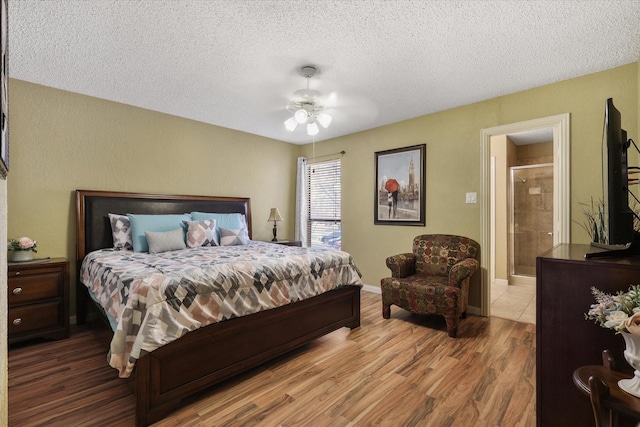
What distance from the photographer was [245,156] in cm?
480

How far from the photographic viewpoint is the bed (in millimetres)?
1730

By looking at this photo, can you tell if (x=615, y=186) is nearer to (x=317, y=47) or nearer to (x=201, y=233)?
(x=317, y=47)

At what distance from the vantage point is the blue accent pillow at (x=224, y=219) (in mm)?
3880

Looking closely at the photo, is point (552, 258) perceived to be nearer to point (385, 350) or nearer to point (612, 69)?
point (385, 350)

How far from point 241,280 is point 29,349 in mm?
2168

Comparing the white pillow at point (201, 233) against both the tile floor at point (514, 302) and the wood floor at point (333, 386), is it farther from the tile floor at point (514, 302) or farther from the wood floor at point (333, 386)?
the tile floor at point (514, 302)

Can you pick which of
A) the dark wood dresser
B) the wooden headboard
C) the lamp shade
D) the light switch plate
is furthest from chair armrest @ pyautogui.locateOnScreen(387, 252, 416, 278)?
the wooden headboard

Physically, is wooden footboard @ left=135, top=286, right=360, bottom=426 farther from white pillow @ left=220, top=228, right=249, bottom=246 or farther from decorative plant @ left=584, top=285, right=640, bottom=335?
decorative plant @ left=584, top=285, right=640, bottom=335

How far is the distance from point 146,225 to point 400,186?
322 cm

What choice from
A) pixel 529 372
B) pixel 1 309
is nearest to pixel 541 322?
pixel 529 372

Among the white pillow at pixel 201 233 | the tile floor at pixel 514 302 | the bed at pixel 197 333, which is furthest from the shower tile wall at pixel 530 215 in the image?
the white pillow at pixel 201 233

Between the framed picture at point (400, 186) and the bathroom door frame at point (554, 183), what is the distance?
2.43ft

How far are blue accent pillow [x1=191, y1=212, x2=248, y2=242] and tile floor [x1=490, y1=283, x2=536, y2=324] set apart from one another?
11.1 feet

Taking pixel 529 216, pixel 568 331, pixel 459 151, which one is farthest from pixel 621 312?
pixel 529 216
